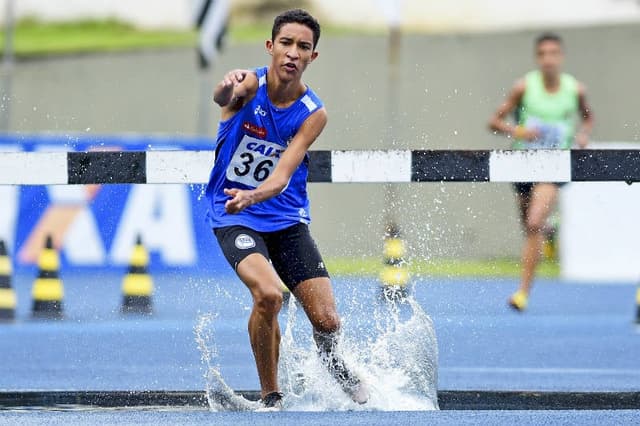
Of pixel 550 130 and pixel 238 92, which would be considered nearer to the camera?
pixel 238 92

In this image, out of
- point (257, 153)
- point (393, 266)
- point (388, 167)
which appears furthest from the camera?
point (393, 266)

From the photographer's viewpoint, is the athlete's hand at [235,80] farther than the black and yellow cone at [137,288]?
No

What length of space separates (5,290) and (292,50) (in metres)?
5.90

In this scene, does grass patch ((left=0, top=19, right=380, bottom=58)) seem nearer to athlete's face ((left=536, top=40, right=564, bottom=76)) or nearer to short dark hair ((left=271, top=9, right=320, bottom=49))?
athlete's face ((left=536, top=40, right=564, bottom=76))

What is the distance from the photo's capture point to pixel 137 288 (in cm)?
1212

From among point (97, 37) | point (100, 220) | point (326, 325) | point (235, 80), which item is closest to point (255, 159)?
point (235, 80)

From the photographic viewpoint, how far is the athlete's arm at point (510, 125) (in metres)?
11.4

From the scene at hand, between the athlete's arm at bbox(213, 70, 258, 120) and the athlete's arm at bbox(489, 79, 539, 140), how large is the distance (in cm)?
436

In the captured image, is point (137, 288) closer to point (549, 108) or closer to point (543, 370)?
point (549, 108)

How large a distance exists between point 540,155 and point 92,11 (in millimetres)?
20918

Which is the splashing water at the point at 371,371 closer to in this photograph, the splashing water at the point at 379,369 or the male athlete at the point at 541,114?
the splashing water at the point at 379,369

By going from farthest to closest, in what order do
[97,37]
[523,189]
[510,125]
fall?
1. [97,37]
2. [510,125]
3. [523,189]

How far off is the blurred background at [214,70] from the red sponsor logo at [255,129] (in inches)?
302

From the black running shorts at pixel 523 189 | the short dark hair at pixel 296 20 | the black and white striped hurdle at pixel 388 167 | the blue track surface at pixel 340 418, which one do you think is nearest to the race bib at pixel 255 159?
the short dark hair at pixel 296 20
